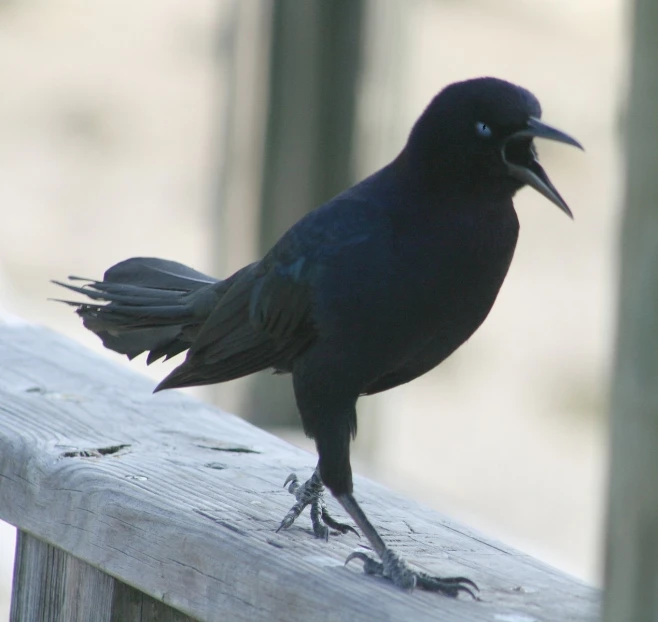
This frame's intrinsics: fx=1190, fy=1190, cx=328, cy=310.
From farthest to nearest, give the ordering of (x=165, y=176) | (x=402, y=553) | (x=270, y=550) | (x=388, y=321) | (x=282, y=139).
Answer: (x=165, y=176), (x=282, y=139), (x=388, y=321), (x=402, y=553), (x=270, y=550)

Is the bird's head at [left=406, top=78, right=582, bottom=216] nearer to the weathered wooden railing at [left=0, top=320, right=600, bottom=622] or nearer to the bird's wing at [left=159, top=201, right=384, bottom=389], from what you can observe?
the bird's wing at [left=159, top=201, right=384, bottom=389]

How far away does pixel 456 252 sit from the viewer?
2.32 m

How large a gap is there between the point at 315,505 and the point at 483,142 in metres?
0.79

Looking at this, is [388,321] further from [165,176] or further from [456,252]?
[165,176]

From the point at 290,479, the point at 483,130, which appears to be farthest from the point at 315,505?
the point at 483,130

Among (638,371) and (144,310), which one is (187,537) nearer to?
(638,371)

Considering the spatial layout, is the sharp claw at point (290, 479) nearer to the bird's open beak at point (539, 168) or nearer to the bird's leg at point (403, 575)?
the bird's leg at point (403, 575)

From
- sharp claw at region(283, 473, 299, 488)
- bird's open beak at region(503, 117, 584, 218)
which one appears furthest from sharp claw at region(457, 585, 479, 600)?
bird's open beak at region(503, 117, 584, 218)

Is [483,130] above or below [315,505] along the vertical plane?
above

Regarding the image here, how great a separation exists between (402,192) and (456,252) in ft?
0.65

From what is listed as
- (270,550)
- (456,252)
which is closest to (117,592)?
(270,550)

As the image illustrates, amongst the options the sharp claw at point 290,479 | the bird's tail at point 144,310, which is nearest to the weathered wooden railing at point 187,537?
the sharp claw at point 290,479

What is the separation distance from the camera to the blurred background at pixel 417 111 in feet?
18.1

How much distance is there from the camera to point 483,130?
2.36m
